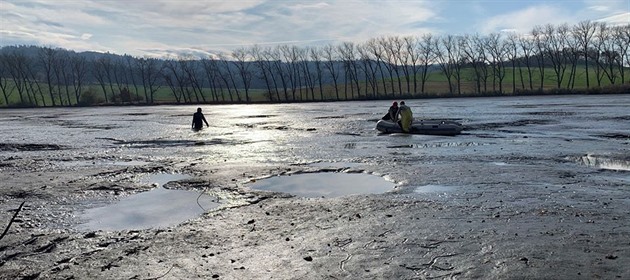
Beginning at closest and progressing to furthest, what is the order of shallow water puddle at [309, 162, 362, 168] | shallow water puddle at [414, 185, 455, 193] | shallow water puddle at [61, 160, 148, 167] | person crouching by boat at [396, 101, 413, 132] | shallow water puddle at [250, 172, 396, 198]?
shallow water puddle at [414, 185, 455, 193]
shallow water puddle at [250, 172, 396, 198]
shallow water puddle at [309, 162, 362, 168]
shallow water puddle at [61, 160, 148, 167]
person crouching by boat at [396, 101, 413, 132]

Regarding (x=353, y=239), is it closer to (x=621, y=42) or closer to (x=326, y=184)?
(x=326, y=184)

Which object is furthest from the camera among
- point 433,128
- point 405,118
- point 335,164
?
point 405,118

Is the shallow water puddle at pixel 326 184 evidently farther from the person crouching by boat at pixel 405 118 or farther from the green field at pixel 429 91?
the green field at pixel 429 91

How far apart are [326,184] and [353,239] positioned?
15.8 feet

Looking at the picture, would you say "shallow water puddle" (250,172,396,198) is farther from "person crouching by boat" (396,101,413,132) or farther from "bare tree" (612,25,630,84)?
"bare tree" (612,25,630,84)

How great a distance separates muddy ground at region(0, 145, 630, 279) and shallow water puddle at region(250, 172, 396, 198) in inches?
24.1

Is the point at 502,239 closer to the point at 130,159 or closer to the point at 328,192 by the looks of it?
the point at 328,192

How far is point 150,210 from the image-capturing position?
9859 millimetres

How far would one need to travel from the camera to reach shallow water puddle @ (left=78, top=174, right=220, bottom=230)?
8.81 meters

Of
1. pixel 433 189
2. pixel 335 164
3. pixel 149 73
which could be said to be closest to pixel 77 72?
pixel 149 73

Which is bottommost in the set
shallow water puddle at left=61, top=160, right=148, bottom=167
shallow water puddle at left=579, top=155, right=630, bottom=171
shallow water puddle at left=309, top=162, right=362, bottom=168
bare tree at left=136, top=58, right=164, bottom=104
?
shallow water puddle at left=579, top=155, right=630, bottom=171

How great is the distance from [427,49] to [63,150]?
312ft

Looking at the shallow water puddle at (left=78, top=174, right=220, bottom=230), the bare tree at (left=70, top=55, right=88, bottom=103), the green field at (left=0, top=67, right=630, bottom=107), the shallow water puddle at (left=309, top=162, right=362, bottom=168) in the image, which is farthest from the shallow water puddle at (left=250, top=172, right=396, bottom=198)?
the bare tree at (left=70, top=55, right=88, bottom=103)

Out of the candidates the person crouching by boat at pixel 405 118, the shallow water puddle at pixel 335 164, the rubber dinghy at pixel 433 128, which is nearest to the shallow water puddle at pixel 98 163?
the shallow water puddle at pixel 335 164
